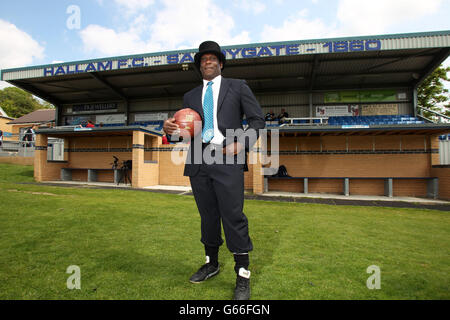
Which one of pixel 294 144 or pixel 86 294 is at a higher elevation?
pixel 294 144

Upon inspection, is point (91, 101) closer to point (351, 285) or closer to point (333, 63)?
point (333, 63)

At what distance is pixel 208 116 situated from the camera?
7.93 feet

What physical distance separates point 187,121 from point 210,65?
65 cm

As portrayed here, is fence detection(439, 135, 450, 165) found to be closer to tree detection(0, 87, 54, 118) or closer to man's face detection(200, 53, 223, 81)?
man's face detection(200, 53, 223, 81)

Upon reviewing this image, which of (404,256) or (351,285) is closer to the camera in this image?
(351,285)

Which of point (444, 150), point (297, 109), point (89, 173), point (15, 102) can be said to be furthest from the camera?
point (15, 102)

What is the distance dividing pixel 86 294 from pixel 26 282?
640mm

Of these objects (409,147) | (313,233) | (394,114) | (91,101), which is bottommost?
(313,233)

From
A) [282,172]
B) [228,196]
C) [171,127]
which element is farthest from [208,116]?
[282,172]

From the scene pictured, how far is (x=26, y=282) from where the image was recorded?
2.14m

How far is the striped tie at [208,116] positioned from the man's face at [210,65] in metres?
0.15

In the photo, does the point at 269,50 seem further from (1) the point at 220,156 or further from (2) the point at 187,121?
(1) the point at 220,156
